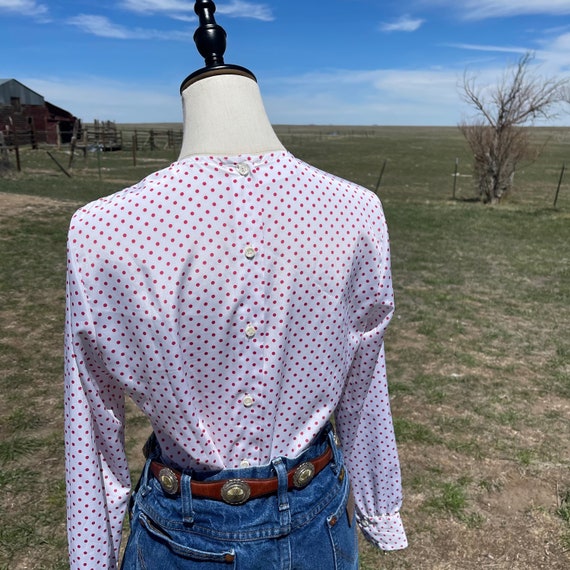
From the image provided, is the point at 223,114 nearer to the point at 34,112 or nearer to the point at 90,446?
the point at 90,446

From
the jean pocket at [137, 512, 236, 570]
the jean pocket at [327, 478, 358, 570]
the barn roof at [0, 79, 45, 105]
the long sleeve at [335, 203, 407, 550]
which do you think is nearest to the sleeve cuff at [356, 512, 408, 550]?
the long sleeve at [335, 203, 407, 550]

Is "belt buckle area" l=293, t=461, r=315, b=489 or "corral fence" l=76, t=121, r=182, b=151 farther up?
"belt buckle area" l=293, t=461, r=315, b=489

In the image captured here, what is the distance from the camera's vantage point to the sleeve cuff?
1.53 meters

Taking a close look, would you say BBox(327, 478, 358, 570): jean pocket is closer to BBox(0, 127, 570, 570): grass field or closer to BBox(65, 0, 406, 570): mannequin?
BBox(65, 0, 406, 570): mannequin

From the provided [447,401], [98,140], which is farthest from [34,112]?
[447,401]

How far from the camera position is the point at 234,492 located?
3.57ft

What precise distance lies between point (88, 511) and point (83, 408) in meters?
0.24

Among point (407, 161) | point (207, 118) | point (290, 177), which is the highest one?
point (207, 118)

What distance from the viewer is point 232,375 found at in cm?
110

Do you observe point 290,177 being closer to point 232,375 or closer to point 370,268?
point 370,268

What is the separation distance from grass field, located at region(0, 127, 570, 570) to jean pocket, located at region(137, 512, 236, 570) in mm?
1934

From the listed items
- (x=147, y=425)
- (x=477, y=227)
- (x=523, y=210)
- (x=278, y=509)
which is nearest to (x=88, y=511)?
(x=278, y=509)

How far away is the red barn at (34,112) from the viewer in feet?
108

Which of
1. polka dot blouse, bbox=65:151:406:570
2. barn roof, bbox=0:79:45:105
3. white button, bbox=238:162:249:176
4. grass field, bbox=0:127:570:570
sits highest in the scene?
barn roof, bbox=0:79:45:105
